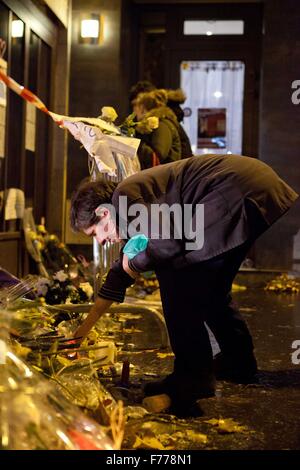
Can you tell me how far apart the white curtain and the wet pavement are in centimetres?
530

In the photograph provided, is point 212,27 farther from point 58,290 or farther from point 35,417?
point 35,417

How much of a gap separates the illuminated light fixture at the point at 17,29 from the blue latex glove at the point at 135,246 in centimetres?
357

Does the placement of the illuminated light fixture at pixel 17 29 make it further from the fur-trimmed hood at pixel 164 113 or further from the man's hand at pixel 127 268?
the man's hand at pixel 127 268

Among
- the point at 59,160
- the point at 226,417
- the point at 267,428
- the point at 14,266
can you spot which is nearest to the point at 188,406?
the point at 226,417

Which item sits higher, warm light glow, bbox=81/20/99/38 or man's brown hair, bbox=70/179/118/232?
warm light glow, bbox=81/20/99/38

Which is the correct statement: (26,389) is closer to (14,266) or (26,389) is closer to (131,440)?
(131,440)

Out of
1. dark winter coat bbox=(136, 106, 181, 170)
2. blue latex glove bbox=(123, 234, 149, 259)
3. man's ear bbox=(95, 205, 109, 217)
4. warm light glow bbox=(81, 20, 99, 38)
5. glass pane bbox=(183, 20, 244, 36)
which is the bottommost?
blue latex glove bbox=(123, 234, 149, 259)

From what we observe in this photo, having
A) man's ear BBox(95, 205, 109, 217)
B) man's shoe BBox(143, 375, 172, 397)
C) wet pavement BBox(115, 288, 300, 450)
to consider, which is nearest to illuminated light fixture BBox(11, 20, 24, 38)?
wet pavement BBox(115, 288, 300, 450)

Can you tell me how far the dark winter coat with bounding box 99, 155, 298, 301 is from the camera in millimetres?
2852

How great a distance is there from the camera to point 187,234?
2.89 m

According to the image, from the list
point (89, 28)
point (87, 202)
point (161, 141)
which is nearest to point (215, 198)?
point (87, 202)

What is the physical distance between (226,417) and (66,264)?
155 inches

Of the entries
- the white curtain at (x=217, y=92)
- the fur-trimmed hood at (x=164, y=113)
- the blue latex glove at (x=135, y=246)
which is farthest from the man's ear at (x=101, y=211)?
the white curtain at (x=217, y=92)

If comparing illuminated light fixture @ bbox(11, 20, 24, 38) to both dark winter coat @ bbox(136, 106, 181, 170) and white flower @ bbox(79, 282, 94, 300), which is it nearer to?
dark winter coat @ bbox(136, 106, 181, 170)
